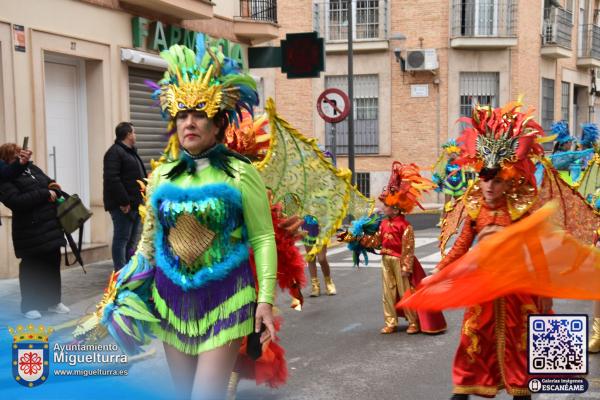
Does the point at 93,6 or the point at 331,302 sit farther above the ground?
the point at 93,6

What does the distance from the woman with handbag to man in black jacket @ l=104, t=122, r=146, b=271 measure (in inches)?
55.9

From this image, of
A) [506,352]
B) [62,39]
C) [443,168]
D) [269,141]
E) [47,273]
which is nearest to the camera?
[506,352]

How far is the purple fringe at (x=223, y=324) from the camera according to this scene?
3.39 metres

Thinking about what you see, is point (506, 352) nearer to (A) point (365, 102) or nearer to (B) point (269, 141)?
(B) point (269, 141)

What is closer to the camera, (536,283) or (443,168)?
(536,283)

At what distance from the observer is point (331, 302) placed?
8.98 m

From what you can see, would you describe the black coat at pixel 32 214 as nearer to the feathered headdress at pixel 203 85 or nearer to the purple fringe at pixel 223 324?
the feathered headdress at pixel 203 85

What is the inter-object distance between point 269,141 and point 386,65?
21.0m

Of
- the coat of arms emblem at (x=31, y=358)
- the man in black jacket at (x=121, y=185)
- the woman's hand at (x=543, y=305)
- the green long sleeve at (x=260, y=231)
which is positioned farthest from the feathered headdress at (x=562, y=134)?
the coat of arms emblem at (x=31, y=358)

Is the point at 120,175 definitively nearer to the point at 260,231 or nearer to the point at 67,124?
the point at 67,124

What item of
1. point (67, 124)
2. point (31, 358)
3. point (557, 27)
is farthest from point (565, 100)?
point (31, 358)

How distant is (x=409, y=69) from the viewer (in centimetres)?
2506

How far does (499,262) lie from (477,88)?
22995 millimetres

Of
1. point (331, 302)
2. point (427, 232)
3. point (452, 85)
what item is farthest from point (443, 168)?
point (452, 85)
